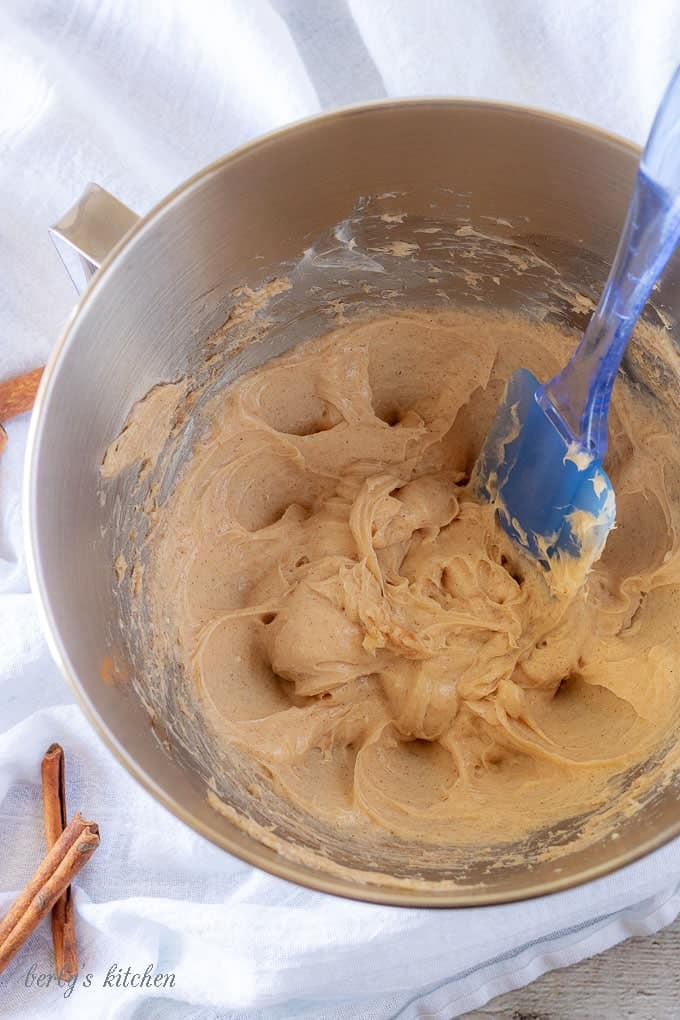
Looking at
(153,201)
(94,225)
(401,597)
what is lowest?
(401,597)

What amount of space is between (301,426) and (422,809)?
2.26 feet

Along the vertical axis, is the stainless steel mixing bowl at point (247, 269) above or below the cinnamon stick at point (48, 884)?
above

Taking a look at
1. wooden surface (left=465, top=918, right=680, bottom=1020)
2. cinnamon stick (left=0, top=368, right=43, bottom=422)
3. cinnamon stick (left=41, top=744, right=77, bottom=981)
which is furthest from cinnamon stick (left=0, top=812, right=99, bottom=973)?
wooden surface (left=465, top=918, right=680, bottom=1020)

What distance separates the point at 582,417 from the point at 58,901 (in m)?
1.29

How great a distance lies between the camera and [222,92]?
1813mm

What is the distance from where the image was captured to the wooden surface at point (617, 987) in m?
1.90

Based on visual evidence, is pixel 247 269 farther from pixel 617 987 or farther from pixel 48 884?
pixel 617 987

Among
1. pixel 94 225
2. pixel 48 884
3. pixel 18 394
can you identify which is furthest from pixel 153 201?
pixel 48 884

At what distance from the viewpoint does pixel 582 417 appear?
1.46 meters

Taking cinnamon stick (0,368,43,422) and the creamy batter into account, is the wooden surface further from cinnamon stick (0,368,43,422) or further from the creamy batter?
cinnamon stick (0,368,43,422)

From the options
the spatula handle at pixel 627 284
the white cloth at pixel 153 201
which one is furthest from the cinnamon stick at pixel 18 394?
the spatula handle at pixel 627 284

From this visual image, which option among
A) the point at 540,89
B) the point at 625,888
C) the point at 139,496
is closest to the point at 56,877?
the point at 139,496

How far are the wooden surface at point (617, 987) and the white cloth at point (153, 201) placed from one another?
0.26 ft

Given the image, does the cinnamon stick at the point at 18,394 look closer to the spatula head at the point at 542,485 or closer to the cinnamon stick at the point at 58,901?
the cinnamon stick at the point at 58,901
